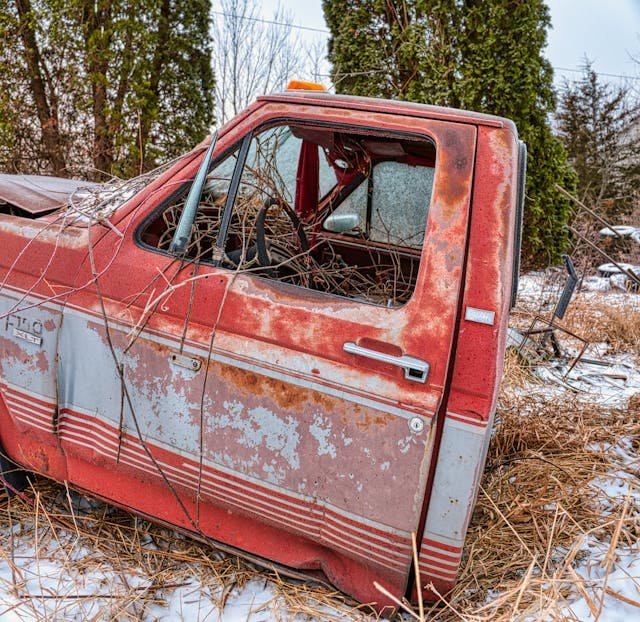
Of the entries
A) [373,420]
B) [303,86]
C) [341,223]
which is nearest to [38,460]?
[373,420]

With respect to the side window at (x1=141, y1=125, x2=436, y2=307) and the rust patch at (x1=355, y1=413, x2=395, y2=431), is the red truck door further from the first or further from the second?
the side window at (x1=141, y1=125, x2=436, y2=307)

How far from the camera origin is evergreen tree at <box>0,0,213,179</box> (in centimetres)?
728

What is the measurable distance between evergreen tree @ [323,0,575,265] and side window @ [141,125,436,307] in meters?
4.63

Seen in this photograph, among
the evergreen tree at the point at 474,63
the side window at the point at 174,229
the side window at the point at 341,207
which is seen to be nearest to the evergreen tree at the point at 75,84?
the evergreen tree at the point at 474,63

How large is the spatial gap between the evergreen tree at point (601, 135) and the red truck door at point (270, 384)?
17.3 metres

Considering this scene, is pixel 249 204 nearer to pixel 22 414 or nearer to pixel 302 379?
pixel 302 379

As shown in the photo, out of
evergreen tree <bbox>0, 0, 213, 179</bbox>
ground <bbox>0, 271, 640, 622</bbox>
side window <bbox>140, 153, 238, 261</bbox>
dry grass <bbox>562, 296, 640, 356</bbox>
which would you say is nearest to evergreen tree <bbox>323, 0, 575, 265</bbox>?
dry grass <bbox>562, 296, 640, 356</bbox>

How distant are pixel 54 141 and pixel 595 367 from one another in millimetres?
7393

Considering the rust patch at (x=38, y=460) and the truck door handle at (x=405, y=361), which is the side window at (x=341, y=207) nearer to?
the truck door handle at (x=405, y=361)

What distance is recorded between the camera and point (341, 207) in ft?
9.78

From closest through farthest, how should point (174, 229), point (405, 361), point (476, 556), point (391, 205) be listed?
1. point (405, 361)
2. point (174, 229)
3. point (476, 556)
4. point (391, 205)

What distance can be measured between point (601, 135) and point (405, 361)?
1936 centimetres

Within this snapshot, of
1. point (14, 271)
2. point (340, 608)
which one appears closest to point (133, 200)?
point (14, 271)

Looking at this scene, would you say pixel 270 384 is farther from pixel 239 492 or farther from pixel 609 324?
pixel 609 324
